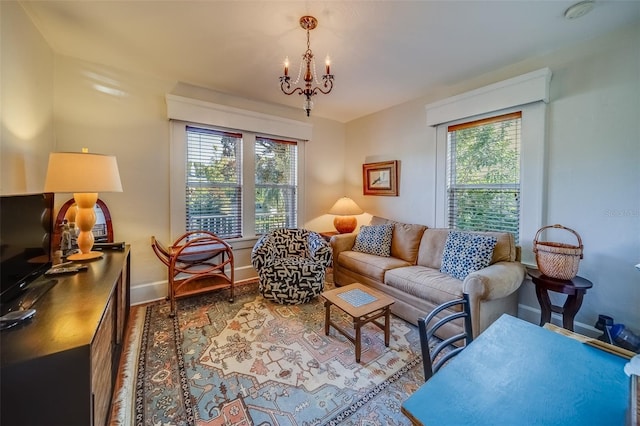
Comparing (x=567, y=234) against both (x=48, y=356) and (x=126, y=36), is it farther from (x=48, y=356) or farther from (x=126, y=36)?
(x=126, y=36)

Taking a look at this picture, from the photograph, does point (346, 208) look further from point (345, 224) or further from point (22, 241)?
point (22, 241)

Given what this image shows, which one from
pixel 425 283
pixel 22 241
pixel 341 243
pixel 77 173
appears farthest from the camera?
pixel 341 243

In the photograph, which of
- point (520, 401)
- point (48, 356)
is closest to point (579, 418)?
point (520, 401)

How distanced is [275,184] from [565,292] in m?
3.37

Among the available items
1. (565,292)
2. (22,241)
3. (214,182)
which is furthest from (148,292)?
(565,292)

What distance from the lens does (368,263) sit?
2.95 m

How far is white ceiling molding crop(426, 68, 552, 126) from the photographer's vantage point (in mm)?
2340

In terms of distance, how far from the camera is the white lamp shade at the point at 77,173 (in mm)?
1712

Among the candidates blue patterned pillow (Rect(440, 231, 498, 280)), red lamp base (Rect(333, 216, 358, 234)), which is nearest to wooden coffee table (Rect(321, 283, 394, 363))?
blue patterned pillow (Rect(440, 231, 498, 280))

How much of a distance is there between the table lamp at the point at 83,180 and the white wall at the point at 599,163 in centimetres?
378

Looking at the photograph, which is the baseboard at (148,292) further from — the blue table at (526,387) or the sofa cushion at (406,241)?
the blue table at (526,387)

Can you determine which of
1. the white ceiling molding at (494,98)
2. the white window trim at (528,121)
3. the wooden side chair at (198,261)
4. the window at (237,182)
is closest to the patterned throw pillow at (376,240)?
the window at (237,182)

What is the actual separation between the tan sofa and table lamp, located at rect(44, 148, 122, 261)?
2.44 m

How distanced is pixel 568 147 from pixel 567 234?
2.58ft
